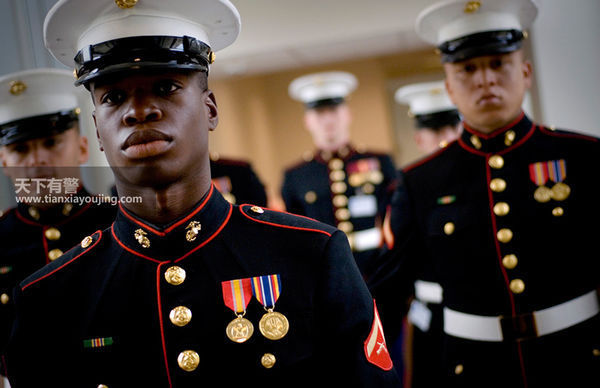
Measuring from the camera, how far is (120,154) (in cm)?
110

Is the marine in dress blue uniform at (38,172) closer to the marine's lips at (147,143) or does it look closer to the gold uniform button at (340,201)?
the marine's lips at (147,143)

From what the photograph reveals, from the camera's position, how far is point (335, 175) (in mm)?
4316

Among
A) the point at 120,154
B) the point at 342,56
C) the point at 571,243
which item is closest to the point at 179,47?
the point at 120,154

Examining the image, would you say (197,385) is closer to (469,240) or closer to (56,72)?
(56,72)

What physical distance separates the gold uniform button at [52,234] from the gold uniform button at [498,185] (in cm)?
143

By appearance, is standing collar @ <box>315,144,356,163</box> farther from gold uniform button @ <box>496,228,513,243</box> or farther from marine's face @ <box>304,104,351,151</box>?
gold uniform button @ <box>496,228,513,243</box>

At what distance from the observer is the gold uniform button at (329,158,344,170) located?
434 cm

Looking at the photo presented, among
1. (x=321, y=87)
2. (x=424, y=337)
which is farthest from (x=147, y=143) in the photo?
(x=321, y=87)

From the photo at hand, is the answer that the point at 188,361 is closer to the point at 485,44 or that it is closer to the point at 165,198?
the point at 165,198

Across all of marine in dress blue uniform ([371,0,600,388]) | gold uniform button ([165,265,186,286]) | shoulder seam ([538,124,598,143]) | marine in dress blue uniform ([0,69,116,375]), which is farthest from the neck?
shoulder seam ([538,124,598,143])

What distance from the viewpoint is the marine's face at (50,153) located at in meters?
1.59

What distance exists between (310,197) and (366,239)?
0.55 meters

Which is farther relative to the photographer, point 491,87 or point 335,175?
point 335,175

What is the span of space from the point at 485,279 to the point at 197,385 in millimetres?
1148
